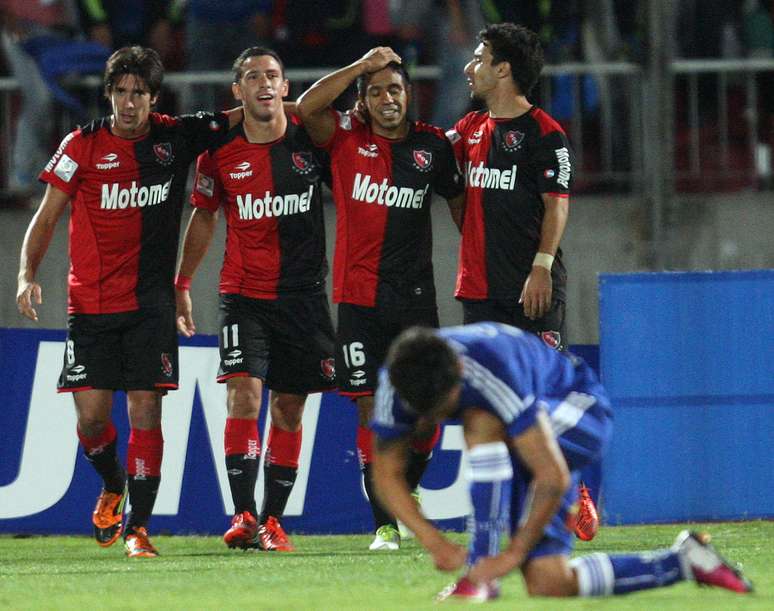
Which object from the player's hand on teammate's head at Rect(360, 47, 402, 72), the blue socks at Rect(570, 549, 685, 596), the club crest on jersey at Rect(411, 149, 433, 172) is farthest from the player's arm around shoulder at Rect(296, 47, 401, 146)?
the blue socks at Rect(570, 549, 685, 596)

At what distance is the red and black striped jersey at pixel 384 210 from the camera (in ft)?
26.0

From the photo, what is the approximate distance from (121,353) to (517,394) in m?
3.19

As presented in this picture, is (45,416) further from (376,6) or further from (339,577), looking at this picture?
(376,6)

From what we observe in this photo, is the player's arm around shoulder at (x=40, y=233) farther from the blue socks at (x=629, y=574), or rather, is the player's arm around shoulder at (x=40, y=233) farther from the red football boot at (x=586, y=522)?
the blue socks at (x=629, y=574)

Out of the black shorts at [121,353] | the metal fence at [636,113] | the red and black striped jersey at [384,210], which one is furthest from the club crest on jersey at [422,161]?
the metal fence at [636,113]

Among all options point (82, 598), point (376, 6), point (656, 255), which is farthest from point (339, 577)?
point (376, 6)

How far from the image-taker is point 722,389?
8969 millimetres

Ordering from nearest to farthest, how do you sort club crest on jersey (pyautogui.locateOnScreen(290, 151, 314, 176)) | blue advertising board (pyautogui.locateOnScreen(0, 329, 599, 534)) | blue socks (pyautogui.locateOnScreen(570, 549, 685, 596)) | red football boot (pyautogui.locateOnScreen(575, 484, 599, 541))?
blue socks (pyautogui.locateOnScreen(570, 549, 685, 596)) → red football boot (pyautogui.locateOnScreen(575, 484, 599, 541)) → club crest on jersey (pyautogui.locateOnScreen(290, 151, 314, 176)) → blue advertising board (pyautogui.locateOnScreen(0, 329, 599, 534))

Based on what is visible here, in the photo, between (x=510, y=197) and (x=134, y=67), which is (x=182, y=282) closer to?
(x=134, y=67)

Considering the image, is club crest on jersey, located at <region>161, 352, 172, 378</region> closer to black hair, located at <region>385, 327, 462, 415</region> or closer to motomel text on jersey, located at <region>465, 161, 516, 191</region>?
motomel text on jersey, located at <region>465, 161, 516, 191</region>

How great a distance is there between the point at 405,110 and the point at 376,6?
152 inches

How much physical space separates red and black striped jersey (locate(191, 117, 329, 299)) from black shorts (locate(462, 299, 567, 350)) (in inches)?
31.1

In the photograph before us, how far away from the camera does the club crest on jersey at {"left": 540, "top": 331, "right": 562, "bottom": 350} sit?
7.78 meters

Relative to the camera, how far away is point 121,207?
313 inches
